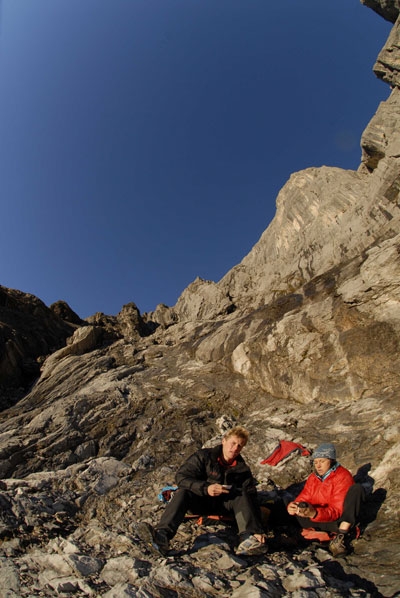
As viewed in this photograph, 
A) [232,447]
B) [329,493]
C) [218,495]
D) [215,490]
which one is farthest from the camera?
[232,447]

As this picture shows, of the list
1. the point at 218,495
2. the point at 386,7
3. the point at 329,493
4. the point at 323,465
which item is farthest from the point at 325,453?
the point at 386,7

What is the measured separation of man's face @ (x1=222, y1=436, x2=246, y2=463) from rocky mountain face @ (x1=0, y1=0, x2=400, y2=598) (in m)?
1.43

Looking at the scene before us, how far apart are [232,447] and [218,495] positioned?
0.99 m

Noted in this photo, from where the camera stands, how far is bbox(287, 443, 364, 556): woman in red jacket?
652 centimetres

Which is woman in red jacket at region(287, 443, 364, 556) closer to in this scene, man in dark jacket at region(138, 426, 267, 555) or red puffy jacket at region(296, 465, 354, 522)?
red puffy jacket at region(296, 465, 354, 522)

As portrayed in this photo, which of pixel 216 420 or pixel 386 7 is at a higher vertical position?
pixel 386 7

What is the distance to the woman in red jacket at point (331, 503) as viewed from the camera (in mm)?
6516

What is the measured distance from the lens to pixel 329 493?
24.1 ft

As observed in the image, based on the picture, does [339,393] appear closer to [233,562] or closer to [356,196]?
[233,562]

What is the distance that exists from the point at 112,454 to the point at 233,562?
337 inches

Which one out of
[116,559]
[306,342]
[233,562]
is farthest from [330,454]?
[306,342]

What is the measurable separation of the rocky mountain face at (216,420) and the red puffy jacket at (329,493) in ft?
2.12

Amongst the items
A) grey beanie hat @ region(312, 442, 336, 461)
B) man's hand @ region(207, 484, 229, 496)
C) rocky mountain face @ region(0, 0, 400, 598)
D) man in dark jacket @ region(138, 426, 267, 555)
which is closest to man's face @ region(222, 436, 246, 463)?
man in dark jacket @ region(138, 426, 267, 555)

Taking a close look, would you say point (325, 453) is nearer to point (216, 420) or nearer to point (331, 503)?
point (331, 503)
